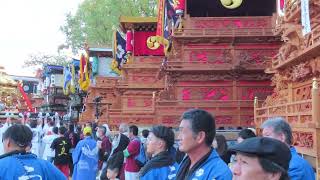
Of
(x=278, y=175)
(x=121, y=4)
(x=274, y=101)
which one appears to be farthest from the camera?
(x=121, y=4)

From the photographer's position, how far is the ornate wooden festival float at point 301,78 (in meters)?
8.93

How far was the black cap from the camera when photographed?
242 cm

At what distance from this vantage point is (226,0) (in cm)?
2083

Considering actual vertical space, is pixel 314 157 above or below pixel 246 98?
below

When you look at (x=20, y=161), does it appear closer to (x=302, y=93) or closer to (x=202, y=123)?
(x=202, y=123)

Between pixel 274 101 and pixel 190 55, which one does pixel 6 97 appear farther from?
pixel 274 101

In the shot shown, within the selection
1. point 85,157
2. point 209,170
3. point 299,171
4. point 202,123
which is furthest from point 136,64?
point 209,170

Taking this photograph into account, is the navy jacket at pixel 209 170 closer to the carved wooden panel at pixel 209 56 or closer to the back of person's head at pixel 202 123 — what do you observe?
the back of person's head at pixel 202 123

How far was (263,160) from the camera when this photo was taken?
7.95 ft

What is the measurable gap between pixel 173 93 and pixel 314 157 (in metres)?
12.2

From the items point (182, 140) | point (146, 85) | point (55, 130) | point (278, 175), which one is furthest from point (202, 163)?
point (146, 85)

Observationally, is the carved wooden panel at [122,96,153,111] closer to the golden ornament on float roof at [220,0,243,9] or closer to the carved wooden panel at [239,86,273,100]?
the carved wooden panel at [239,86,273,100]

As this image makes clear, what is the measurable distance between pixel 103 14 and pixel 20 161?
116 ft

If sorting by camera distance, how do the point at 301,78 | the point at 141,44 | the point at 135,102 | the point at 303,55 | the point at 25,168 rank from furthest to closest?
1. the point at 141,44
2. the point at 135,102
3. the point at 301,78
4. the point at 303,55
5. the point at 25,168
